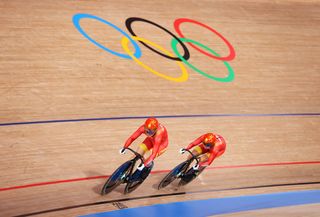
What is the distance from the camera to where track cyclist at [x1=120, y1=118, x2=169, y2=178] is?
5.88 meters

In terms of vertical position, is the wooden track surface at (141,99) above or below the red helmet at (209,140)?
above

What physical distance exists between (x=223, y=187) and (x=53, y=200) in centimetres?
212

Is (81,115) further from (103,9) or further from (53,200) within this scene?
(103,9)

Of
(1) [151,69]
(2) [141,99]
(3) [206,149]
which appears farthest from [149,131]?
(1) [151,69]

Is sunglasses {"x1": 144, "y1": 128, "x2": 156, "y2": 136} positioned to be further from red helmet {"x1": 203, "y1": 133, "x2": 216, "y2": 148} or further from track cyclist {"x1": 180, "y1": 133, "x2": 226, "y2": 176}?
red helmet {"x1": 203, "y1": 133, "x2": 216, "y2": 148}

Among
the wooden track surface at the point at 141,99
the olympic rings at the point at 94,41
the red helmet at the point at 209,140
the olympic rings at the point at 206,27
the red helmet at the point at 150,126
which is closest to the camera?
the red helmet at the point at 150,126

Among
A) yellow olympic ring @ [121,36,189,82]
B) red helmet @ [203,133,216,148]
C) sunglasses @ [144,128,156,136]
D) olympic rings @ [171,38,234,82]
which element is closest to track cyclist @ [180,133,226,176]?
red helmet @ [203,133,216,148]

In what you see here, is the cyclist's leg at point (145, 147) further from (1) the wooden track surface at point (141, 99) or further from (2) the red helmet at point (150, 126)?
(1) the wooden track surface at point (141, 99)

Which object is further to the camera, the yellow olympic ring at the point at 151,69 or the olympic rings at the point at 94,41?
the olympic rings at the point at 94,41

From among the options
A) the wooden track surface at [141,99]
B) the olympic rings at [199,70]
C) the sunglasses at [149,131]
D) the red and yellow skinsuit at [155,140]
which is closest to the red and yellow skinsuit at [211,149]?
the red and yellow skinsuit at [155,140]

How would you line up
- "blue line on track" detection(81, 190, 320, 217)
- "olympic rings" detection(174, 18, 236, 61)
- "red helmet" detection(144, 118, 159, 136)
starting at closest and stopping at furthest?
1. "red helmet" detection(144, 118, 159, 136)
2. "blue line on track" detection(81, 190, 320, 217)
3. "olympic rings" detection(174, 18, 236, 61)

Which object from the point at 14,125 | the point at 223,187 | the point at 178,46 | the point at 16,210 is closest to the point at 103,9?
the point at 178,46

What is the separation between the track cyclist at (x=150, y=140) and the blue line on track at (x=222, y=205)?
46 centimetres

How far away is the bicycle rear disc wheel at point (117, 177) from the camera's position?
19.7ft
